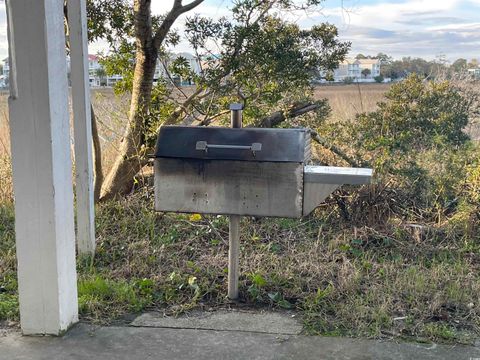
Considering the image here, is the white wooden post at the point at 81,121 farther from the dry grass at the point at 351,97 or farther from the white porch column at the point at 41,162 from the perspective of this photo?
the dry grass at the point at 351,97

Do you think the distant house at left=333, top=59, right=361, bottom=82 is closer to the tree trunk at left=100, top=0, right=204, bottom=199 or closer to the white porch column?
the tree trunk at left=100, top=0, right=204, bottom=199

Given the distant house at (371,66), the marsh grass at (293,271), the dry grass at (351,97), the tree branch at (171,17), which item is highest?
the tree branch at (171,17)

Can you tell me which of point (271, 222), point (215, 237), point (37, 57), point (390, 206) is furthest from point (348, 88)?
point (37, 57)

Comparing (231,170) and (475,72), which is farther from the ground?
(475,72)

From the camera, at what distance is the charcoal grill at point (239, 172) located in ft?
12.6

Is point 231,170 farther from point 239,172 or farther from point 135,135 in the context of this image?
point 135,135

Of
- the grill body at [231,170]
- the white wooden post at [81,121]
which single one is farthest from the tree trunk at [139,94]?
the grill body at [231,170]

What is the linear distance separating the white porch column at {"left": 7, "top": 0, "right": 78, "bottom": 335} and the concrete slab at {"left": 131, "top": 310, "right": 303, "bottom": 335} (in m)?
0.67

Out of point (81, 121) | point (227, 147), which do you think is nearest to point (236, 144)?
point (227, 147)

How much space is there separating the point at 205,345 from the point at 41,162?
1.54m

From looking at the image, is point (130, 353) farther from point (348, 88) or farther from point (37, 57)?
point (348, 88)

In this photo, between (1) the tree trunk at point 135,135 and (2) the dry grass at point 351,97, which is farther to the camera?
(2) the dry grass at point 351,97

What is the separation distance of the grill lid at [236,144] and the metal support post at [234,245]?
0.16 metres

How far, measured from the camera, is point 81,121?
17.1ft
